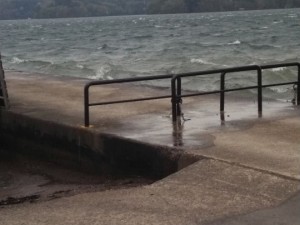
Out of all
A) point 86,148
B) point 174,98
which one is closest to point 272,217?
point 86,148

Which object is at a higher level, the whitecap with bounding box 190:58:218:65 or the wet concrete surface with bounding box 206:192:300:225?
the wet concrete surface with bounding box 206:192:300:225

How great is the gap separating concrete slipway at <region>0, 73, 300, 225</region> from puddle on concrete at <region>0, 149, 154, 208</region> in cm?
27

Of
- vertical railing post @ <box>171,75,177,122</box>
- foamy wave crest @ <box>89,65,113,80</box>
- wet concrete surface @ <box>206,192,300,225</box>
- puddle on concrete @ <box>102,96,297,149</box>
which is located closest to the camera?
wet concrete surface @ <box>206,192,300,225</box>

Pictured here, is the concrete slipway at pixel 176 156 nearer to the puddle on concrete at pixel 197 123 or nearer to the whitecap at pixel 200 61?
the puddle on concrete at pixel 197 123

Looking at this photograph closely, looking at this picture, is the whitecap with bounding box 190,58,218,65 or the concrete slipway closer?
the concrete slipway

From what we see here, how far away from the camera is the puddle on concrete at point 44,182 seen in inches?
272

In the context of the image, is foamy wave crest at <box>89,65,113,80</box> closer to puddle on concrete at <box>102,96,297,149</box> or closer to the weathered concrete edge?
puddle on concrete at <box>102,96,297,149</box>

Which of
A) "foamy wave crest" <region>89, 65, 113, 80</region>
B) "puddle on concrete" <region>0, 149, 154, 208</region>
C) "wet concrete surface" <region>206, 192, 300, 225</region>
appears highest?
"wet concrete surface" <region>206, 192, 300, 225</region>

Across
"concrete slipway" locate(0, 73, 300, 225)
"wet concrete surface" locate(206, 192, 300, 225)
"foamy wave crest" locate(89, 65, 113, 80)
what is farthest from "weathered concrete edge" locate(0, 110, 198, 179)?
"foamy wave crest" locate(89, 65, 113, 80)

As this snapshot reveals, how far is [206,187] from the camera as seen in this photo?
18.8 feet

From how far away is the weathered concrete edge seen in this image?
6980 millimetres

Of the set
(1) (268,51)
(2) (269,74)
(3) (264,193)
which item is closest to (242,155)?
(3) (264,193)

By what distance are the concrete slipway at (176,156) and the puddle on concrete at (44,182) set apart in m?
0.27

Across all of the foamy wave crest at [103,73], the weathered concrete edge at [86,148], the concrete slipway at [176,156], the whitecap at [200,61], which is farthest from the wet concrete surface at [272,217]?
the whitecap at [200,61]
